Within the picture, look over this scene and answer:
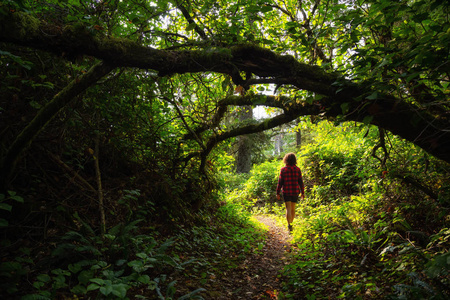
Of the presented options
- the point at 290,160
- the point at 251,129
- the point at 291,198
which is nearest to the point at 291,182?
the point at 291,198

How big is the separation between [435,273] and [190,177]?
4.97 m

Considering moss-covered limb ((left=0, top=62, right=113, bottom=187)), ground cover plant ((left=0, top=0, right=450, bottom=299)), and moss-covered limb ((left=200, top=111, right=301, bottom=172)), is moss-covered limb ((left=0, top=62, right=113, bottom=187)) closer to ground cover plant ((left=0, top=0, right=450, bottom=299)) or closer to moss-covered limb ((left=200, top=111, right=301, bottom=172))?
ground cover plant ((left=0, top=0, right=450, bottom=299))

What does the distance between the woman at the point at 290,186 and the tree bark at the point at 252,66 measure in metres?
3.79

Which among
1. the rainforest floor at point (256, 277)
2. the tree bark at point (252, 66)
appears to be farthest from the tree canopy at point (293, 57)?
the rainforest floor at point (256, 277)

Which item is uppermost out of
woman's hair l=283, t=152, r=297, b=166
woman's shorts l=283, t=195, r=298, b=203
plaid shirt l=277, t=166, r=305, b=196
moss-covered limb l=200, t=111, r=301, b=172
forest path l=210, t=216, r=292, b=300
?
moss-covered limb l=200, t=111, r=301, b=172

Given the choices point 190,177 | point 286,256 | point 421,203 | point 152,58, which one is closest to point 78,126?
point 152,58

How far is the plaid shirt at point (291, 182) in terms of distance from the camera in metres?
7.74

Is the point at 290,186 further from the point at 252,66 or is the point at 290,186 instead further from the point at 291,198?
the point at 252,66

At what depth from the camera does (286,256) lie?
18.3 feet

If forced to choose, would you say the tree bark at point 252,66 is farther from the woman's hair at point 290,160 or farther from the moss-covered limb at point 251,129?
the woman's hair at point 290,160

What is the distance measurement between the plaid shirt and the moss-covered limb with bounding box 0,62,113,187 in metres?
6.26

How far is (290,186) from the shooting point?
7.77 meters

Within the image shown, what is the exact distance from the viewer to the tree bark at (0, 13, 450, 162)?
2.64m

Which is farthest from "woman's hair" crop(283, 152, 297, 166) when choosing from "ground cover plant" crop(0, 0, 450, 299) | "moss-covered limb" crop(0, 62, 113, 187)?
"moss-covered limb" crop(0, 62, 113, 187)
